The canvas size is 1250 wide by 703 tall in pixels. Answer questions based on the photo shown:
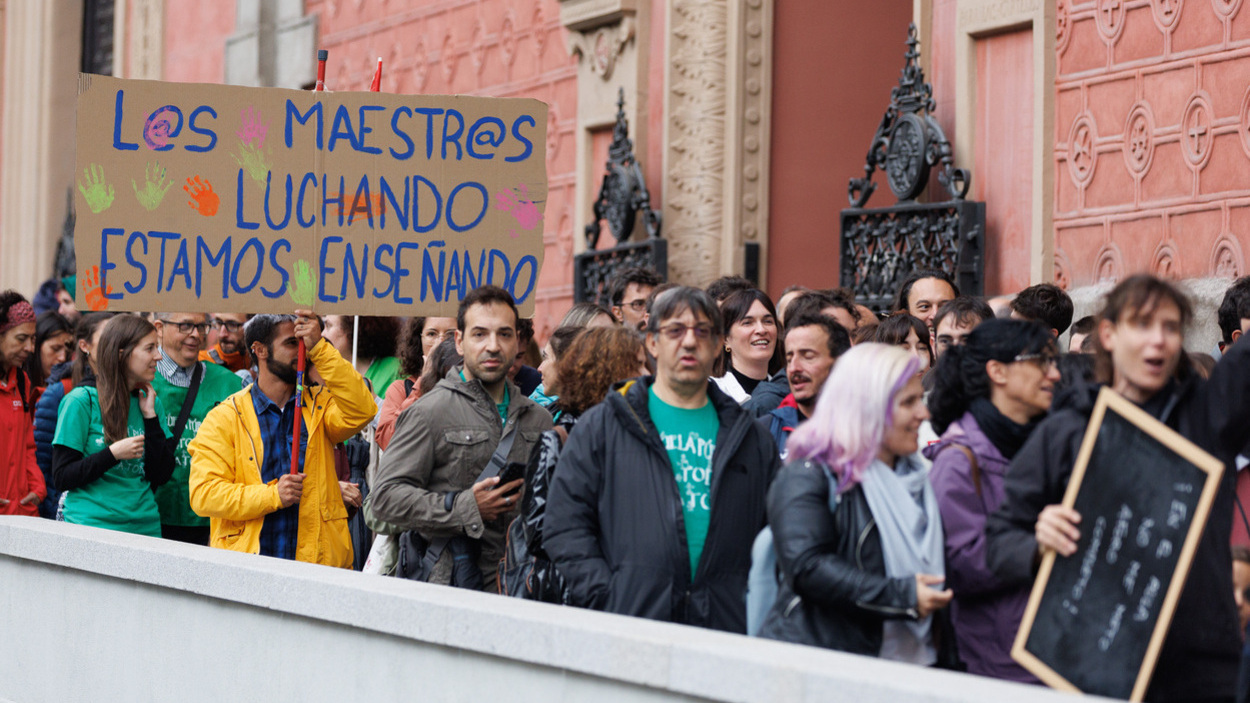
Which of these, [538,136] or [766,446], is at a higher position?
[538,136]

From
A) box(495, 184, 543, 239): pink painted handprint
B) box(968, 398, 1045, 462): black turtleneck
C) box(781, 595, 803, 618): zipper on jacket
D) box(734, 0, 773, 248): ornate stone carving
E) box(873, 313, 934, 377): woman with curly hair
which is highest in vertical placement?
box(734, 0, 773, 248): ornate stone carving

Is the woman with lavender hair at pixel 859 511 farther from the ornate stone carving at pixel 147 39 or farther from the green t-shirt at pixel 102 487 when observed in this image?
the ornate stone carving at pixel 147 39

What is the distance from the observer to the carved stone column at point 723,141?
12469mm

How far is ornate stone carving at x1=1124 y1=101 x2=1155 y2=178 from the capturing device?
884 cm

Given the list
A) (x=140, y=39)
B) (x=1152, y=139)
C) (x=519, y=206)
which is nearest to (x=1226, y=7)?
(x=1152, y=139)

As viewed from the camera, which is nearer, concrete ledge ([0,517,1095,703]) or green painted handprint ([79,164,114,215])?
concrete ledge ([0,517,1095,703])

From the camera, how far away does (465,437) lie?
237 inches

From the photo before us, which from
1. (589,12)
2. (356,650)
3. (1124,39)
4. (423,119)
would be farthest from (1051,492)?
(589,12)

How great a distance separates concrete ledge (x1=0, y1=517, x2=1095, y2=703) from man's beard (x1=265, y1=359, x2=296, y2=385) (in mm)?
839

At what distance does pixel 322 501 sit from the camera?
6.93 metres

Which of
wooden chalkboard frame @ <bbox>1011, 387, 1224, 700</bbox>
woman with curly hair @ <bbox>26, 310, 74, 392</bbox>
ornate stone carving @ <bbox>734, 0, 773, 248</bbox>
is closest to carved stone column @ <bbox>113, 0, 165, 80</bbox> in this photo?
ornate stone carving @ <bbox>734, 0, 773, 248</bbox>

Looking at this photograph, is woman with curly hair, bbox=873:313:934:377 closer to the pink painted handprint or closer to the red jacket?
the pink painted handprint

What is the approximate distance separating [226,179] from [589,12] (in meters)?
6.53

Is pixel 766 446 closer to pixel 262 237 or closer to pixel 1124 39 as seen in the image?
pixel 262 237
